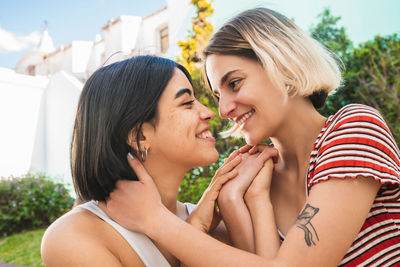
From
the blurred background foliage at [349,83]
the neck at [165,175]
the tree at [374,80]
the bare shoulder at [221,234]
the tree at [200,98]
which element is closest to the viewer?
the neck at [165,175]

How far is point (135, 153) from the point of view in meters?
2.24

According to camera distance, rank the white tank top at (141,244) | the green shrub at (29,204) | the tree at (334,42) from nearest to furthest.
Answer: the white tank top at (141,244) → the tree at (334,42) → the green shrub at (29,204)

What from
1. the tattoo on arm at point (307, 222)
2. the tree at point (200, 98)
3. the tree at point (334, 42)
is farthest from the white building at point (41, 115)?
the tattoo on arm at point (307, 222)

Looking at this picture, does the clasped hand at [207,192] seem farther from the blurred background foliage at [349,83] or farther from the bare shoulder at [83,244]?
the blurred background foliage at [349,83]

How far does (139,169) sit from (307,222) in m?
0.96

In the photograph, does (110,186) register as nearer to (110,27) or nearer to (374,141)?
(374,141)

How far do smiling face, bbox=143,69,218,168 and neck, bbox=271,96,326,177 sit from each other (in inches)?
19.2

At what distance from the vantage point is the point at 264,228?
75.5 inches

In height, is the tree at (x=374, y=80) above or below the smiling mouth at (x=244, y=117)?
below

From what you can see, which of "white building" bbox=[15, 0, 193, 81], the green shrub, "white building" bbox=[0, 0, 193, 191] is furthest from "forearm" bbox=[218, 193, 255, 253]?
"white building" bbox=[15, 0, 193, 81]

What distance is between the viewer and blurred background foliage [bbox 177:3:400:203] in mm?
6012

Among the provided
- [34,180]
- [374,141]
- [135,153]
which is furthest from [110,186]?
[34,180]

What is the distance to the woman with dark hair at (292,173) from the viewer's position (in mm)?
1611

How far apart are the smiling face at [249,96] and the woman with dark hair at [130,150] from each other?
191 mm
